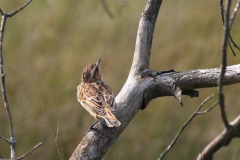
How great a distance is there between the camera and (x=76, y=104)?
150 inches

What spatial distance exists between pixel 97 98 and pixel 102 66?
3.99ft

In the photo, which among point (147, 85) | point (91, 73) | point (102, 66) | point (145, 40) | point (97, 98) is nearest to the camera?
point (147, 85)

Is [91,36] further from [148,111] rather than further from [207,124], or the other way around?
[207,124]

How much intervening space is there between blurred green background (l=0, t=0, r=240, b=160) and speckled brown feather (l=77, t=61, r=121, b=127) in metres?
0.74

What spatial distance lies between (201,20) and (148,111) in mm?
1228

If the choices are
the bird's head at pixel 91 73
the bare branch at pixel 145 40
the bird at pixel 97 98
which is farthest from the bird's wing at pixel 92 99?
the bare branch at pixel 145 40

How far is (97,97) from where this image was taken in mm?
2721

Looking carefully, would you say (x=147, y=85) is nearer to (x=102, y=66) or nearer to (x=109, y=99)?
(x=109, y=99)

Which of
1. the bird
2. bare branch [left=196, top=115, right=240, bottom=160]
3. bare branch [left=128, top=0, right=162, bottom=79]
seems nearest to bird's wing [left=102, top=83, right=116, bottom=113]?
the bird

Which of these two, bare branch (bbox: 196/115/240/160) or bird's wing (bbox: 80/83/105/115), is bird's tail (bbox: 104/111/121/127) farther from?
bare branch (bbox: 196/115/240/160)

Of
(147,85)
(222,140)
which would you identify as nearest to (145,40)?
(147,85)

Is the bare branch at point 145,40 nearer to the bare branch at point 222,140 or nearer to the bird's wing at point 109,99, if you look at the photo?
the bird's wing at point 109,99

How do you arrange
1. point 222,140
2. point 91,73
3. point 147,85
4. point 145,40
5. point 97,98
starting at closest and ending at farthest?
point 222,140
point 147,85
point 145,40
point 97,98
point 91,73

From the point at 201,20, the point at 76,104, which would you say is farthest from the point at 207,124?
the point at 76,104
